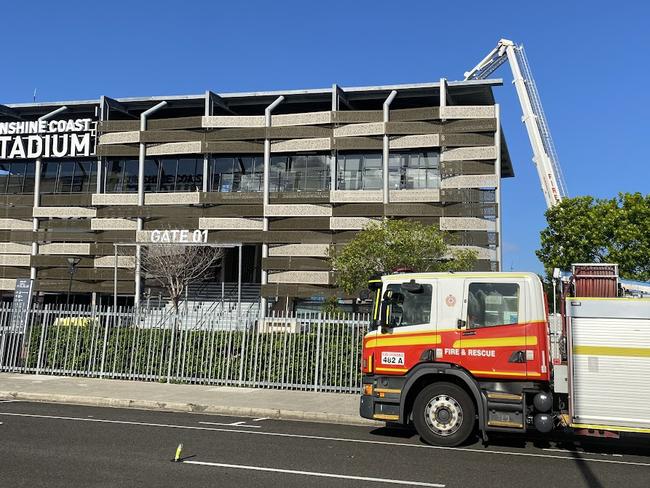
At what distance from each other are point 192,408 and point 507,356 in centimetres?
724

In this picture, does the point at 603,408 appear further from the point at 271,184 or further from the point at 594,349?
the point at 271,184

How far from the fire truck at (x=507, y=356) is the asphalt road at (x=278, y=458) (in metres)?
0.52

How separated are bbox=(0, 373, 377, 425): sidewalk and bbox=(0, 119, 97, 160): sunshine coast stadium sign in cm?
2764

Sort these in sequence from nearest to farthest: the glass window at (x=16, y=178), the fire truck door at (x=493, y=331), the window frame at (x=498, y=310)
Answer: the fire truck door at (x=493, y=331) → the window frame at (x=498, y=310) → the glass window at (x=16, y=178)

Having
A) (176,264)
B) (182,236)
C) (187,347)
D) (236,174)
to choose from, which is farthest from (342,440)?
(236,174)

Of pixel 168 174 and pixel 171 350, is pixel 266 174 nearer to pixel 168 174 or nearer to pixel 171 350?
pixel 168 174

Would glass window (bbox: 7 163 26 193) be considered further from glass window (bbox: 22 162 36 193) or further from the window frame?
the window frame

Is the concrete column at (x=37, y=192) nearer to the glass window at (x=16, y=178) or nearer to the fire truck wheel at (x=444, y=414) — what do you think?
the glass window at (x=16, y=178)

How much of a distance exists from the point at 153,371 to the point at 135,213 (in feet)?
81.8

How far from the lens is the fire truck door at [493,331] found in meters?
9.02

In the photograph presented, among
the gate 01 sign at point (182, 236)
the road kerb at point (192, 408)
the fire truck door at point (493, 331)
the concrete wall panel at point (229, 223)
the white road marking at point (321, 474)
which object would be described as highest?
the concrete wall panel at point (229, 223)

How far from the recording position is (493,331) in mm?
9172

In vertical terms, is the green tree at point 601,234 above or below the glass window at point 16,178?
below

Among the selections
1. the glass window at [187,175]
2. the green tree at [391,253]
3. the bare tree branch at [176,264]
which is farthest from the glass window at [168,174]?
the green tree at [391,253]
